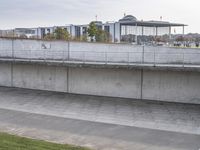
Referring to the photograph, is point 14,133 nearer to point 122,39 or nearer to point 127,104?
point 127,104

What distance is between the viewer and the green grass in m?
13.5

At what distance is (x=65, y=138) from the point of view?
16.4 meters

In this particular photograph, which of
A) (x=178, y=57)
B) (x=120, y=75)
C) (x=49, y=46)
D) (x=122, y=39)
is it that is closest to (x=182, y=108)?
(x=178, y=57)

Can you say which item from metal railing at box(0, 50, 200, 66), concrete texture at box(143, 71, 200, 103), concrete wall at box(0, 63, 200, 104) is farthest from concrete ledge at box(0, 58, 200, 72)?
concrete texture at box(143, 71, 200, 103)

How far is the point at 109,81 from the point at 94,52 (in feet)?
8.05

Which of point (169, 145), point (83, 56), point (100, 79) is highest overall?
point (83, 56)

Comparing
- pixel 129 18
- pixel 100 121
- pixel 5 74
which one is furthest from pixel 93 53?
pixel 129 18

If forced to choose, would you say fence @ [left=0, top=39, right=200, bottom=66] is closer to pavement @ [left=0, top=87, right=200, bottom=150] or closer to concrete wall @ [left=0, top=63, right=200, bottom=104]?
concrete wall @ [left=0, top=63, right=200, bottom=104]

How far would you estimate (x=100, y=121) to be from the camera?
20.0m

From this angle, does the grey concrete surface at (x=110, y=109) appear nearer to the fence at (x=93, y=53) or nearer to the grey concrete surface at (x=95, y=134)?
the grey concrete surface at (x=95, y=134)

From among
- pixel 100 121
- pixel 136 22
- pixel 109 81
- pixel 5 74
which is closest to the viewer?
pixel 100 121

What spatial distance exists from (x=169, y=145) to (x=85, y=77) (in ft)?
39.7

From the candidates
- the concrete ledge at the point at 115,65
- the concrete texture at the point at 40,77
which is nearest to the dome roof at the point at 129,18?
the concrete texture at the point at 40,77

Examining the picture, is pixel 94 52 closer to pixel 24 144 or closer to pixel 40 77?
pixel 40 77
